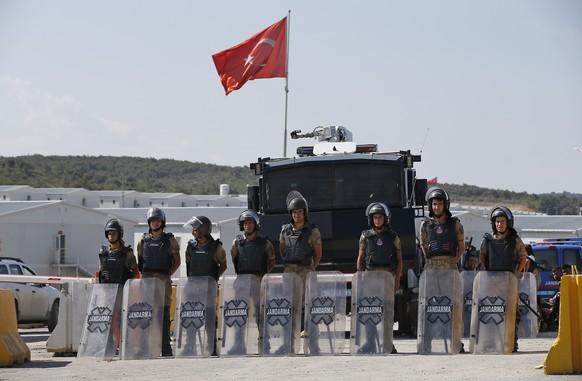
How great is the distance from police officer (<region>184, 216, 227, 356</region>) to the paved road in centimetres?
141

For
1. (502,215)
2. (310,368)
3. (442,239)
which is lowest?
(310,368)

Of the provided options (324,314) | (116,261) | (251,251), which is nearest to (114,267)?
(116,261)

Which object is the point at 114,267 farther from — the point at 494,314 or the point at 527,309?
the point at 527,309

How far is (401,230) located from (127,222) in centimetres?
3452

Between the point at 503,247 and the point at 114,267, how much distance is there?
5.10m

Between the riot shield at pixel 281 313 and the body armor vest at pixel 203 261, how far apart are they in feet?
2.63

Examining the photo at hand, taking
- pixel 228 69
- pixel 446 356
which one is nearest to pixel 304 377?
pixel 446 356

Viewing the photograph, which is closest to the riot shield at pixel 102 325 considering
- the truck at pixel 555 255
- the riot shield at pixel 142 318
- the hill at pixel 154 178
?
the riot shield at pixel 142 318

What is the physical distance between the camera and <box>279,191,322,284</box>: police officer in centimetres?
1574

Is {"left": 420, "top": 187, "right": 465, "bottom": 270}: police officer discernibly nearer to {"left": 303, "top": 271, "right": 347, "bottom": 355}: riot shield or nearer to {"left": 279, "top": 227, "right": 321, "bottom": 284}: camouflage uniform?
{"left": 303, "top": 271, "right": 347, "bottom": 355}: riot shield

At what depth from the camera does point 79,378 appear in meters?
12.8

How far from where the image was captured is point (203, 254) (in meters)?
15.6

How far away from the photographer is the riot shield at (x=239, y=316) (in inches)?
588

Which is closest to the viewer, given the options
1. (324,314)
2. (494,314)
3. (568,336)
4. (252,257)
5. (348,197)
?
(568,336)
